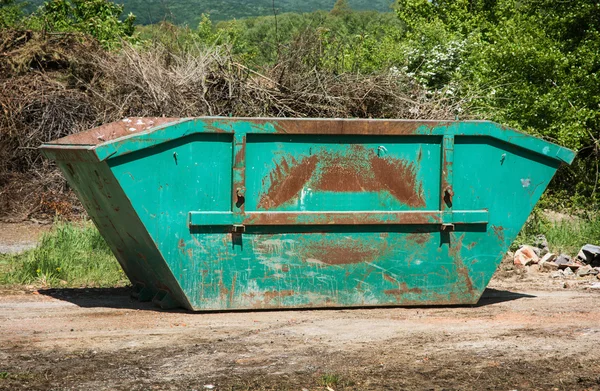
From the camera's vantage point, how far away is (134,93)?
33.1 ft

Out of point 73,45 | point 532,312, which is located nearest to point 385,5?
point 73,45

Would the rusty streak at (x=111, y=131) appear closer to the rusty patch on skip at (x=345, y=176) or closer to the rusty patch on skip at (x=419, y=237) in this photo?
the rusty patch on skip at (x=345, y=176)

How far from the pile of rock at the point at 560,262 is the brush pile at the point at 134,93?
1.73 metres

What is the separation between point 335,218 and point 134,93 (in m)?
4.95

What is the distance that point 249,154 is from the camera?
19.0ft

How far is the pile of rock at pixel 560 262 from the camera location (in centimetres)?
843

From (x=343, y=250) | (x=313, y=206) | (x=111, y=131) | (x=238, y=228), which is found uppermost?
(x=111, y=131)

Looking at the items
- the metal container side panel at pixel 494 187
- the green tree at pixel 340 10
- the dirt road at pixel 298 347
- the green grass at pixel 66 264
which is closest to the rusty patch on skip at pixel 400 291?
the dirt road at pixel 298 347

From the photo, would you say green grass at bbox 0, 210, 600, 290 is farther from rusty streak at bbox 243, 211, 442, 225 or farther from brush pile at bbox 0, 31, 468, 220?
rusty streak at bbox 243, 211, 442, 225

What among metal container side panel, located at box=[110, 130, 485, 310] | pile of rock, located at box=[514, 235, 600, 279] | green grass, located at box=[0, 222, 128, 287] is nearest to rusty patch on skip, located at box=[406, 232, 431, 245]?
metal container side panel, located at box=[110, 130, 485, 310]

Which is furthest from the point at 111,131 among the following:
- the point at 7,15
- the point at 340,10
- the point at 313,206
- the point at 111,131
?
the point at 340,10

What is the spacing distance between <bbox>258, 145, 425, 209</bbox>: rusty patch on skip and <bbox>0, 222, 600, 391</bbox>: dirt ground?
86 centimetres

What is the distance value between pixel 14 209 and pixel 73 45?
Answer: 3.20 meters

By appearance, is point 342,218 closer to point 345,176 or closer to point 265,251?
point 345,176
